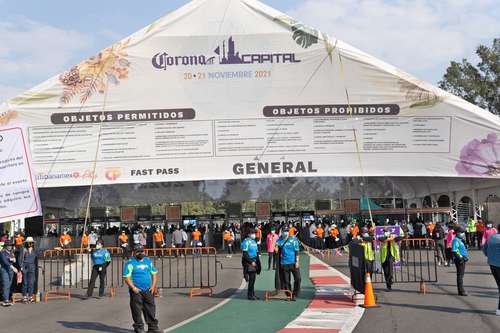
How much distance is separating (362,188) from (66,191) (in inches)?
599

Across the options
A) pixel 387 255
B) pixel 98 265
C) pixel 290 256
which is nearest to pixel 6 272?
pixel 98 265

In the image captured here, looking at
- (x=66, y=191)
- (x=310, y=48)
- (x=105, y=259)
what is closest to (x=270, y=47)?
(x=310, y=48)

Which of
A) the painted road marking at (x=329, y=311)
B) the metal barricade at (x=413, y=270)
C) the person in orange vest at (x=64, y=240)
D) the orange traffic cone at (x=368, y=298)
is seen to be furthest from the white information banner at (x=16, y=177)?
the person in orange vest at (x=64, y=240)

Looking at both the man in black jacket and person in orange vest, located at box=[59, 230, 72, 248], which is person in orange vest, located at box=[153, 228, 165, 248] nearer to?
person in orange vest, located at box=[59, 230, 72, 248]

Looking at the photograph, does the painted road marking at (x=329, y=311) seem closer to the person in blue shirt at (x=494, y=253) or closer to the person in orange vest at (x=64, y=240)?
the person in blue shirt at (x=494, y=253)

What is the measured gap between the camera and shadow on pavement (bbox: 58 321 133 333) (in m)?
9.68

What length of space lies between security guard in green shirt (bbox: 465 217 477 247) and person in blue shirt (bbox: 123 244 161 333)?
21.9 metres

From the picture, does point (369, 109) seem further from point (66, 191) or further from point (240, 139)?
point (66, 191)

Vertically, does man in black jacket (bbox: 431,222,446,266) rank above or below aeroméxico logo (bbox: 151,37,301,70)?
below

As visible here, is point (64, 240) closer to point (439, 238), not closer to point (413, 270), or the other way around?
point (413, 270)

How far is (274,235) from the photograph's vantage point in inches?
802

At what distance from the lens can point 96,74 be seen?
26.6m

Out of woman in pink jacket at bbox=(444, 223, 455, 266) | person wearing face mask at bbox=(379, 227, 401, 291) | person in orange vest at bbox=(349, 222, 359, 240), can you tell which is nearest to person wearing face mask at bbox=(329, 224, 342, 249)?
person in orange vest at bbox=(349, 222, 359, 240)

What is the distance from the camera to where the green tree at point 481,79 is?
178 feet
